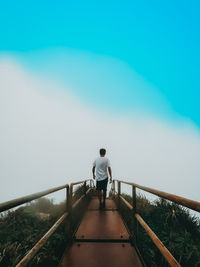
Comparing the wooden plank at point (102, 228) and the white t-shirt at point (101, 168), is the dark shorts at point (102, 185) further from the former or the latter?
the wooden plank at point (102, 228)

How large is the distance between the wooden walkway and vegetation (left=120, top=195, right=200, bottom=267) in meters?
0.64

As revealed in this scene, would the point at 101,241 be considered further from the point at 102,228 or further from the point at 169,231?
the point at 169,231

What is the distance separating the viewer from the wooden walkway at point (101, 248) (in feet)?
7.56

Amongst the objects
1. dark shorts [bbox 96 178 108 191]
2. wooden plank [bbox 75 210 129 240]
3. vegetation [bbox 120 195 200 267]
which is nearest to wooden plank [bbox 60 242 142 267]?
wooden plank [bbox 75 210 129 240]

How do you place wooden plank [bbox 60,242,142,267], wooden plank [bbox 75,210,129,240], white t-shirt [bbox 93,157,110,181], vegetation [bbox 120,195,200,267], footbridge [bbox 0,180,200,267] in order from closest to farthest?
footbridge [bbox 0,180,200,267] < wooden plank [bbox 60,242,142,267] < wooden plank [bbox 75,210,129,240] < vegetation [bbox 120,195,200,267] < white t-shirt [bbox 93,157,110,181]

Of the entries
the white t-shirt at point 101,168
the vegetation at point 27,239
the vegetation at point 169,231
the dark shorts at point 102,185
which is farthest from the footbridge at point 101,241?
the white t-shirt at point 101,168

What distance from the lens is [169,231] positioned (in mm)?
5984

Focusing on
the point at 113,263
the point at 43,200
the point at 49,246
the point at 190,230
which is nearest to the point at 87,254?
the point at 113,263

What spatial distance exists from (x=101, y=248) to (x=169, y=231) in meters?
4.30

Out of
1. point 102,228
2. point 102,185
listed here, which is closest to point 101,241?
point 102,228

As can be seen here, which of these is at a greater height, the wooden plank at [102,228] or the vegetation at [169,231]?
the wooden plank at [102,228]

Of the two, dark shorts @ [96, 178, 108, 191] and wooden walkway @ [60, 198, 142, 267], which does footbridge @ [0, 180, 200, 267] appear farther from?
dark shorts @ [96, 178, 108, 191]

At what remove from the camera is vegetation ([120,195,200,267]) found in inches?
161

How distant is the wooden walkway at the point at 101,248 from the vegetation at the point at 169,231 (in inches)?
25.3
